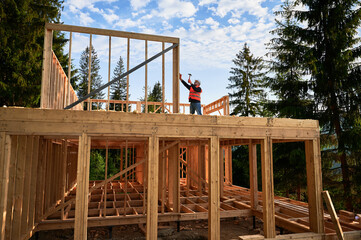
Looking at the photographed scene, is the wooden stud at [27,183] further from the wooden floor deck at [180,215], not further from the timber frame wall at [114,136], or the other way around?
the wooden floor deck at [180,215]

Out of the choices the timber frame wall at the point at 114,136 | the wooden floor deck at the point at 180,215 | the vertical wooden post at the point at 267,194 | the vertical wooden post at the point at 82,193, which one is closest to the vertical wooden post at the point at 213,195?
the timber frame wall at the point at 114,136

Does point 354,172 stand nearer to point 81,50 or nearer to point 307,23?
point 307,23

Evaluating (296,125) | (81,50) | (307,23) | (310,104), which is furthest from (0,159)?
(81,50)

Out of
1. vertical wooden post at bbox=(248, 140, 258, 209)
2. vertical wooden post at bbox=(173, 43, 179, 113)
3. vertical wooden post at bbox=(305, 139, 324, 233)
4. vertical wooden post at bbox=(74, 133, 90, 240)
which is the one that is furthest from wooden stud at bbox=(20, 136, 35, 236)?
vertical wooden post at bbox=(305, 139, 324, 233)

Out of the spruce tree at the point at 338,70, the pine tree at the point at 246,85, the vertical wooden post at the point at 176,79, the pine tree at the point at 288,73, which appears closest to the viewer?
the vertical wooden post at the point at 176,79

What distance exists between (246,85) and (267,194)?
68.7 ft

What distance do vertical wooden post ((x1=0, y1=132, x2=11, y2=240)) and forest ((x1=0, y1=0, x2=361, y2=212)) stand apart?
1302 cm

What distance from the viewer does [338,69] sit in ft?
44.5

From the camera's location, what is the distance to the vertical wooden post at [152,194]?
6.27 m

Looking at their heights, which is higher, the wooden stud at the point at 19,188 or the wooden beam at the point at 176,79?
the wooden beam at the point at 176,79

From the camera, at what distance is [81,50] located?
140 feet

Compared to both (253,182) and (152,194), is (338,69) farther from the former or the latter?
(152,194)

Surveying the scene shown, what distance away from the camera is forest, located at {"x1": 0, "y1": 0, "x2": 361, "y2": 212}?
13492 mm

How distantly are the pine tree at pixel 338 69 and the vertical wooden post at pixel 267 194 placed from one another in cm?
809
